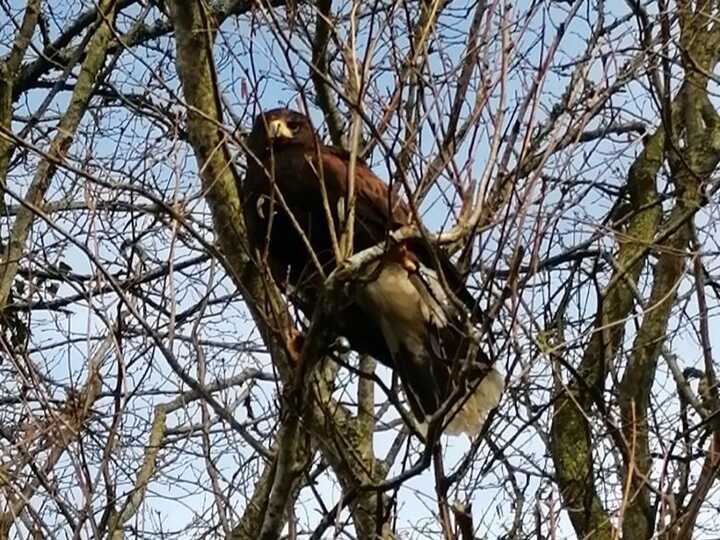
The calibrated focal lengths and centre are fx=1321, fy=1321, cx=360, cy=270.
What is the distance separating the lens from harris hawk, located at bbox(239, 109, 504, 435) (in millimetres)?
4293

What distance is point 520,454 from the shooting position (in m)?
6.01

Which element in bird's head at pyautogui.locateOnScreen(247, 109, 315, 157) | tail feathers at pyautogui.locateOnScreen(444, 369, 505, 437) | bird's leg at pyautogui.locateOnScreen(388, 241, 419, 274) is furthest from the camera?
bird's head at pyautogui.locateOnScreen(247, 109, 315, 157)

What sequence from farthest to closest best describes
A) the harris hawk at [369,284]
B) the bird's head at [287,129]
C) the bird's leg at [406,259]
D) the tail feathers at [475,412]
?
the bird's head at [287,129] < the tail feathers at [475,412] < the harris hawk at [369,284] < the bird's leg at [406,259]

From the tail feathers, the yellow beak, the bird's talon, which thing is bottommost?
the bird's talon

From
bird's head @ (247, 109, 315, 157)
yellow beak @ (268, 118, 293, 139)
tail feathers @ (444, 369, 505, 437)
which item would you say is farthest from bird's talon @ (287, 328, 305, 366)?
yellow beak @ (268, 118, 293, 139)

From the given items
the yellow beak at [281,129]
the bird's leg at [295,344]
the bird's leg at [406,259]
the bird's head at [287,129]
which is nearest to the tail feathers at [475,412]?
the bird's leg at [406,259]

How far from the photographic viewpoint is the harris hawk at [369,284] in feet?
14.1

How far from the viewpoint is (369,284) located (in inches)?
160

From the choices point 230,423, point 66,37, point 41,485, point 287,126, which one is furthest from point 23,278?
point 230,423

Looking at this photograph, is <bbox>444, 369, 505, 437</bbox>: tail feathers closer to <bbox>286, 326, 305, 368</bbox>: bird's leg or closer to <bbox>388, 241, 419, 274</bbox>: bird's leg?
<bbox>388, 241, 419, 274</bbox>: bird's leg

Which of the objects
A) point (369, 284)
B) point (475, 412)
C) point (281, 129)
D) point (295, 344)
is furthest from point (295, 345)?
point (281, 129)

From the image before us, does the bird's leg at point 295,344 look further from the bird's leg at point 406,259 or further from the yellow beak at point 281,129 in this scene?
the yellow beak at point 281,129

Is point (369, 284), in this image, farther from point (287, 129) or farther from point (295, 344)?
point (287, 129)

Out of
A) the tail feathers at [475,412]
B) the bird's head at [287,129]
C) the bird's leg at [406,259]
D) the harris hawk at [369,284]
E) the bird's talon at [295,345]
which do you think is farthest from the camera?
the bird's head at [287,129]
